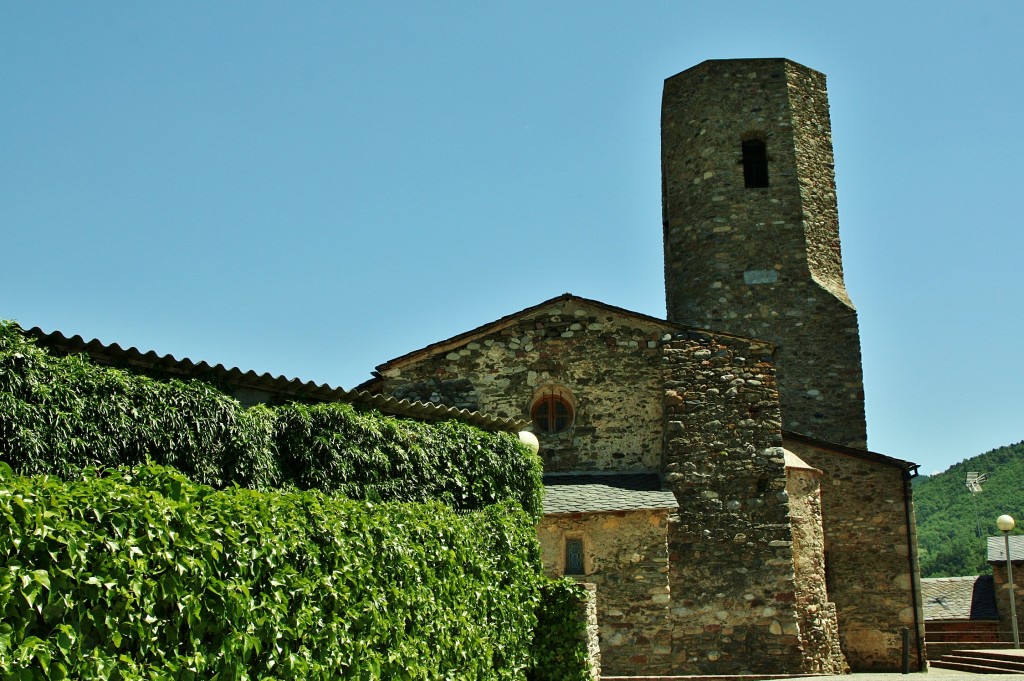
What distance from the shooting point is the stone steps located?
61.3 ft

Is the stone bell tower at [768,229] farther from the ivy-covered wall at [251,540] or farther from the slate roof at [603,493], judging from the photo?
the ivy-covered wall at [251,540]

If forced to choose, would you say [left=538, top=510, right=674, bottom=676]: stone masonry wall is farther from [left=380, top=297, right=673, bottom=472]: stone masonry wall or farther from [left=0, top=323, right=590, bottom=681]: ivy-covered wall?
[left=0, top=323, right=590, bottom=681]: ivy-covered wall

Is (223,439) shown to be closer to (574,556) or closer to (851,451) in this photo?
(574,556)

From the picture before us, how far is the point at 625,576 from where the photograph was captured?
15.6 meters

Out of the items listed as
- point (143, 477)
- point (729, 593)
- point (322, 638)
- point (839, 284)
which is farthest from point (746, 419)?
point (143, 477)

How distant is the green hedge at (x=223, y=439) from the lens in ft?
26.2

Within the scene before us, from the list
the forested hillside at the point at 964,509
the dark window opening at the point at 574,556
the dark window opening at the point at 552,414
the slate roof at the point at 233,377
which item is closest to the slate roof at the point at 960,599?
the forested hillside at the point at 964,509

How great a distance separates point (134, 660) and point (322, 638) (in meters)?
1.85


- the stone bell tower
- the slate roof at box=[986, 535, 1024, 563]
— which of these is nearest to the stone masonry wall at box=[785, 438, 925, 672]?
the stone bell tower

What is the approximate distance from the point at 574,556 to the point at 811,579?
4.22 meters

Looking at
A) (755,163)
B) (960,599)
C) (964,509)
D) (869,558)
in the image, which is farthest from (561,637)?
(964,509)

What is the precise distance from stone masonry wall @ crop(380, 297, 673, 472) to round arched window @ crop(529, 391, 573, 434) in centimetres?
14

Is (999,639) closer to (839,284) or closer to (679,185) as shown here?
(839,284)

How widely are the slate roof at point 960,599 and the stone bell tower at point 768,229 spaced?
38.5ft
